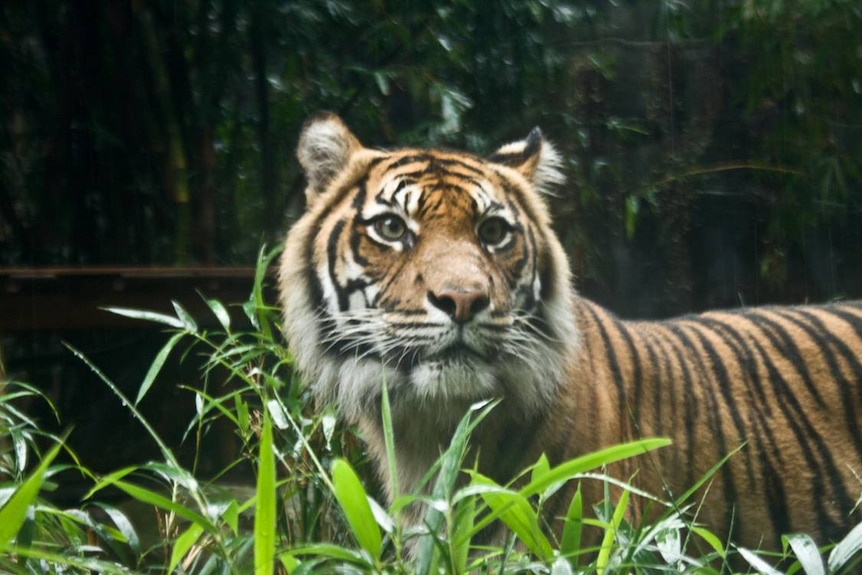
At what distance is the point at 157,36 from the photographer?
1.97 metres

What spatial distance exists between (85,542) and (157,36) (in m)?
1.00

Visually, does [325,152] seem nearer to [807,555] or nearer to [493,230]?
[493,230]

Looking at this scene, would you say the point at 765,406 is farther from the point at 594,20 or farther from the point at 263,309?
the point at 263,309

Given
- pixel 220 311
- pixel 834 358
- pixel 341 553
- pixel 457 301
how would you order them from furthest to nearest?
pixel 834 358 < pixel 220 311 < pixel 457 301 < pixel 341 553

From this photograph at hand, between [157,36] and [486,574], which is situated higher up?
[157,36]

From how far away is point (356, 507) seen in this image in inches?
41.9

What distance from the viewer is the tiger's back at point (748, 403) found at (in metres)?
1.86

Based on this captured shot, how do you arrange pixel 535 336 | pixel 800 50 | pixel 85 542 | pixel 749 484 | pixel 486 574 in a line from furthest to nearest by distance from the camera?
pixel 800 50
pixel 749 484
pixel 535 336
pixel 85 542
pixel 486 574

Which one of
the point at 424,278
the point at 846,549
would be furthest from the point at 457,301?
the point at 846,549

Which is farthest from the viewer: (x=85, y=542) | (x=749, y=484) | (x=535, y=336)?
(x=749, y=484)

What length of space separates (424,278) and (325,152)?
380 millimetres

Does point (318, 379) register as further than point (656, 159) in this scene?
No

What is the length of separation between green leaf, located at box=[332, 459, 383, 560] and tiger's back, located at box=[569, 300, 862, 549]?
31.6 inches

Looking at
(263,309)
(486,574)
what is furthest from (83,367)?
(486,574)
